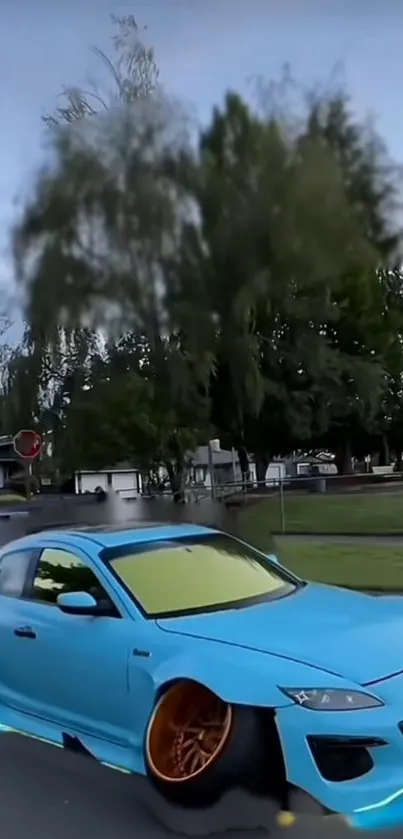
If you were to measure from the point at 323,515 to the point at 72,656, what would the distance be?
775 centimetres

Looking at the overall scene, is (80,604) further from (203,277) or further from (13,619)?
(203,277)

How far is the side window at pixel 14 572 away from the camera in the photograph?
4590 mm

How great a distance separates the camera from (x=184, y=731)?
Answer: 3326 mm

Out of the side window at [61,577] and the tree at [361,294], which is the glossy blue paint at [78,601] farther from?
the tree at [361,294]

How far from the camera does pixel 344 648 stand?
3.16 meters

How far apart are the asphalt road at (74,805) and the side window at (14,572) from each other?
2.87 ft

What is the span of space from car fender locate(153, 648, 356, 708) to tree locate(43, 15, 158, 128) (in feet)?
30.3

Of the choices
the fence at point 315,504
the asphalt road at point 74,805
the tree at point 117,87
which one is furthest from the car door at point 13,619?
the tree at point 117,87

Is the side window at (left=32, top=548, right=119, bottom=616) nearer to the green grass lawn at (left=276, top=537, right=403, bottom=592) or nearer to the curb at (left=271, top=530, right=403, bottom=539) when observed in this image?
the green grass lawn at (left=276, top=537, right=403, bottom=592)

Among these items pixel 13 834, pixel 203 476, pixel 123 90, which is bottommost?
pixel 13 834

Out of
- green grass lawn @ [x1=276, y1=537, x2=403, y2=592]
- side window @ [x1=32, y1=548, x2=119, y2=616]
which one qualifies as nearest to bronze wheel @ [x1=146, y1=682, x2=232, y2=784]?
side window @ [x1=32, y1=548, x2=119, y2=616]

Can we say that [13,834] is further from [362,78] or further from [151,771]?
[362,78]

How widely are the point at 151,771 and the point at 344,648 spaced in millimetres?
983

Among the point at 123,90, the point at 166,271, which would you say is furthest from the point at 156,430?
the point at 123,90
